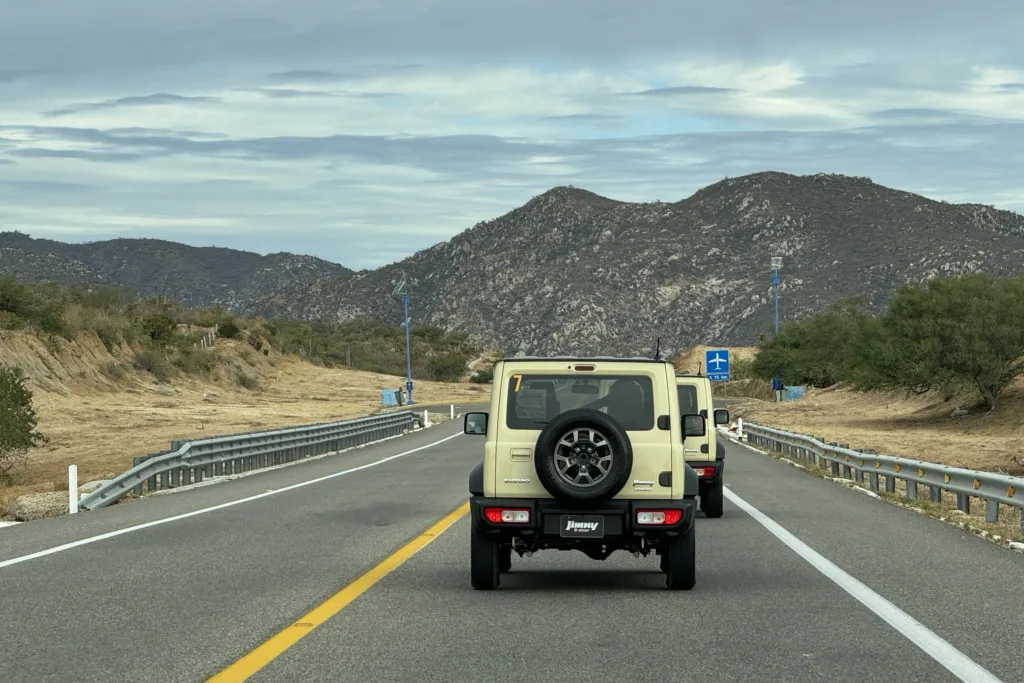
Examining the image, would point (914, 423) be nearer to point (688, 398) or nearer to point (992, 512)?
point (688, 398)

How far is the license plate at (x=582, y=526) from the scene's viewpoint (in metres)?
10.4

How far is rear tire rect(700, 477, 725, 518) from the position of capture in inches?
690

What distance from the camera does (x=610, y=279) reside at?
151 metres

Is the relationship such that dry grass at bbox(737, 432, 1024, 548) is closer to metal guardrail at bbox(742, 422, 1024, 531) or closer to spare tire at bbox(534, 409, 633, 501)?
metal guardrail at bbox(742, 422, 1024, 531)

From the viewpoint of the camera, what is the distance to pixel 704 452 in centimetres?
1800

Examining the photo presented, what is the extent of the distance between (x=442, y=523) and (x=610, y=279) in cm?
13463

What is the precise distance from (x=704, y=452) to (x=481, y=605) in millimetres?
8328

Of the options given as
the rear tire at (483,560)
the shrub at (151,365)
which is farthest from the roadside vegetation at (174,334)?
the rear tire at (483,560)

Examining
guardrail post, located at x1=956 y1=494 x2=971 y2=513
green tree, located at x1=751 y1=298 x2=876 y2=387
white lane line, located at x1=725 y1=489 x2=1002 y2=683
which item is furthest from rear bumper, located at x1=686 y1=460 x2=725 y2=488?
green tree, located at x1=751 y1=298 x2=876 y2=387

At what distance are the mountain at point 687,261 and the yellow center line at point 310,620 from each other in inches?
4804

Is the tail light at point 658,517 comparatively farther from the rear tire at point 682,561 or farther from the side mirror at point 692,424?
the side mirror at point 692,424

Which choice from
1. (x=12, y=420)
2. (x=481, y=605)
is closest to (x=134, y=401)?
(x=12, y=420)

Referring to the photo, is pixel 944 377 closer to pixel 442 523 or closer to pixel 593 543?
pixel 442 523

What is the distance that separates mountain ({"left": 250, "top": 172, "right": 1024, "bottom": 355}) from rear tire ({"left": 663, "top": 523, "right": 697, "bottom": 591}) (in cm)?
12368
